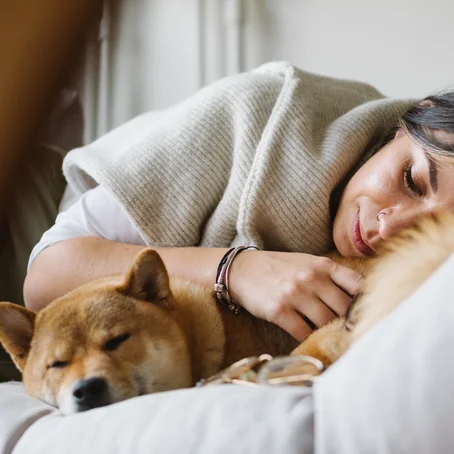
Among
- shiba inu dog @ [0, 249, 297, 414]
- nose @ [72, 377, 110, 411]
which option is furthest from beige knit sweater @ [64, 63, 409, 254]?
nose @ [72, 377, 110, 411]

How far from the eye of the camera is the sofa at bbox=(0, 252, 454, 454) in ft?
1.40

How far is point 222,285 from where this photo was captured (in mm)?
944

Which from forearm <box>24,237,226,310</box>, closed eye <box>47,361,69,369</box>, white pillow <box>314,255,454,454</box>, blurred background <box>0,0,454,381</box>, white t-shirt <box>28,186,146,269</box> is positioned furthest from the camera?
blurred background <box>0,0,454,381</box>

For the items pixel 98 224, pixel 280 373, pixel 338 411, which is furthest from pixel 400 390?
pixel 98 224

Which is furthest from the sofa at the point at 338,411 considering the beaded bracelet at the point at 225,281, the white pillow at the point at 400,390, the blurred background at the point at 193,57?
the blurred background at the point at 193,57

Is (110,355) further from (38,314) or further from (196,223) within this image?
(196,223)

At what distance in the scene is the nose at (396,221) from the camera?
2.89 ft

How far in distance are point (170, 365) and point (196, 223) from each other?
1.07 ft

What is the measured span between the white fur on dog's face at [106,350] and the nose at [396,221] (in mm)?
341

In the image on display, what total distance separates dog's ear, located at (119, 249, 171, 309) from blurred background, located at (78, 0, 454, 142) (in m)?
0.95

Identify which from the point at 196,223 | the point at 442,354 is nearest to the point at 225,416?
the point at 442,354

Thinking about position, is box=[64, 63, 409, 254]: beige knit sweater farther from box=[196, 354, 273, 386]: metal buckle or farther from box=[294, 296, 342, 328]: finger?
box=[196, 354, 273, 386]: metal buckle

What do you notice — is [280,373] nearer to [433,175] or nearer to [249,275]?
[249,275]

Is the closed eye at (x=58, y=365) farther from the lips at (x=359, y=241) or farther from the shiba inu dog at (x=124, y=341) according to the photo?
the lips at (x=359, y=241)
